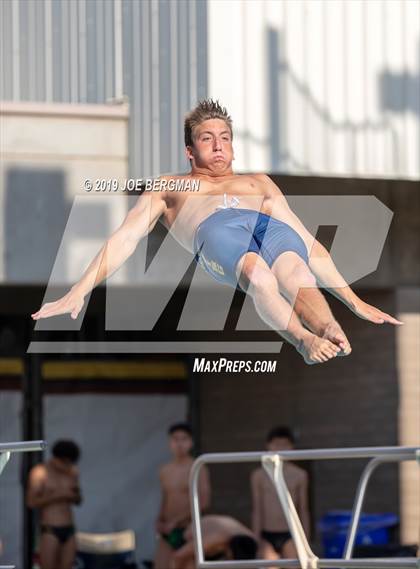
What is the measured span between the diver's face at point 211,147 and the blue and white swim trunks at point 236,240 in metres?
0.17

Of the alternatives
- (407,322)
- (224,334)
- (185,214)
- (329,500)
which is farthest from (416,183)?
(185,214)

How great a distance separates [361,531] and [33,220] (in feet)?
11.1

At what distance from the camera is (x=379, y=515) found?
1180cm

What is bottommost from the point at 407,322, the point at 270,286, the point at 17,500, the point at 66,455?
the point at 17,500

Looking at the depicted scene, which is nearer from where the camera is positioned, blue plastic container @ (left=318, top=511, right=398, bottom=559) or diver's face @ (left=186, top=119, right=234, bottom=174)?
diver's face @ (left=186, top=119, right=234, bottom=174)

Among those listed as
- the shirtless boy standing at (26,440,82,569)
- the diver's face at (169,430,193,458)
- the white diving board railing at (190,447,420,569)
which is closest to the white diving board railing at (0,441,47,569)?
the white diving board railing at (190,447,420,569)

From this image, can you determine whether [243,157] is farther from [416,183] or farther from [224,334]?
[224,334]

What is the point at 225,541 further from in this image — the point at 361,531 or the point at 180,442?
the point at 180,442

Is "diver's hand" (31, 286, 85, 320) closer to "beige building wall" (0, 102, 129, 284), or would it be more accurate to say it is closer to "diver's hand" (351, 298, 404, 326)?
"diver's hand" (351, 298, 404, 326)

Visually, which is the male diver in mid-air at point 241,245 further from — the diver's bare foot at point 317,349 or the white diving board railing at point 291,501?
the white diving board railing at point 291,501

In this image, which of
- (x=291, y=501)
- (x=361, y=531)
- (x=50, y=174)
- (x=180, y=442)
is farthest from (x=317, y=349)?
(x=180, y=442)

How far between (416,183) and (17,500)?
5223 mm

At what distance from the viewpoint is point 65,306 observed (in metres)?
5.10

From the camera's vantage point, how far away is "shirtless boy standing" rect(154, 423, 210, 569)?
11.6m
